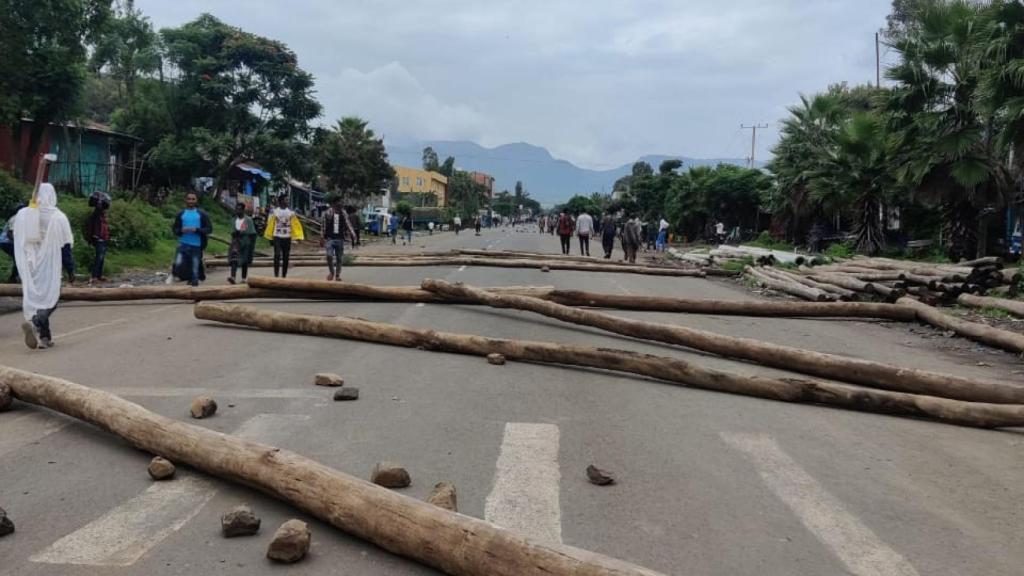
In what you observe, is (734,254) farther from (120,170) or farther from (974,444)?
(120,170)

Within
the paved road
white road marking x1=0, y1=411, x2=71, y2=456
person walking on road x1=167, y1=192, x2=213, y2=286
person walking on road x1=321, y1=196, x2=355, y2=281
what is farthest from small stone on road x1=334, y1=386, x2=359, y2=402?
person walking on road x1=321, y1=196, x2=355, y2=281

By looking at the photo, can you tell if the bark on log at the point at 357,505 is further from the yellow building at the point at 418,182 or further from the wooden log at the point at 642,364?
the yellow building at the point at 418,182

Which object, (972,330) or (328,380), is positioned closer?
(328,380)

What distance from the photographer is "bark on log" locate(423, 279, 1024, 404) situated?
7.02m

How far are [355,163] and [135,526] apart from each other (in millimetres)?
48741

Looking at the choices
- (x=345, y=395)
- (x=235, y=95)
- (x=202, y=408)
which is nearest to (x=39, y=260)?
(x=202, y=408)

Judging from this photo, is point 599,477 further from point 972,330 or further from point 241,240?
point 241,240

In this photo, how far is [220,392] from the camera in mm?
7004

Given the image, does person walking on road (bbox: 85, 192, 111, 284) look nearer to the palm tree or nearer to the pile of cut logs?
the pile of cut logs

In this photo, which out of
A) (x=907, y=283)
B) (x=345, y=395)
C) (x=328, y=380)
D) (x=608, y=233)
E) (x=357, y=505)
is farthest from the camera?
(x=608, y=233)

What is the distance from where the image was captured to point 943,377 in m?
7.16

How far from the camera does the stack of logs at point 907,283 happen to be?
48.1 ft

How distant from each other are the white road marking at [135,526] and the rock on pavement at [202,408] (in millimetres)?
1191

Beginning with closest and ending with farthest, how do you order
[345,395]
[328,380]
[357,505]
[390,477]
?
[357,505], [390,477], [345,395], [328,380]
